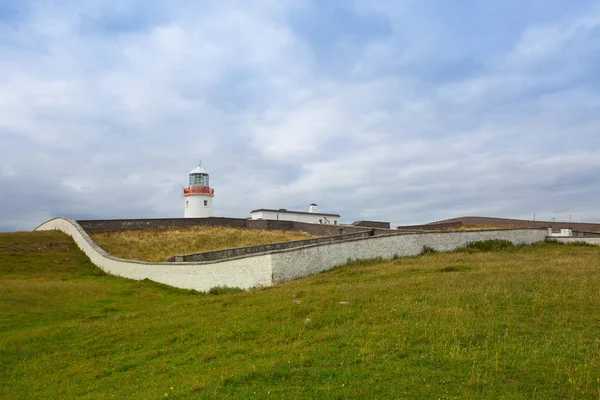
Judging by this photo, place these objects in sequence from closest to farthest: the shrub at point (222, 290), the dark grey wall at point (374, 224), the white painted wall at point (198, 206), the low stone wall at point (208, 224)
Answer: the shrub at point (222, 290) < the low stone wall at point (208, 224) < the dark grey wall at point (374, 224) < the white painted wall at point (198, 206)

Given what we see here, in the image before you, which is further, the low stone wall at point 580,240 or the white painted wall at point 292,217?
the white painted wall at point 292,217

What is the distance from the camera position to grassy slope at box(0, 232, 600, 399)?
702 centimetres

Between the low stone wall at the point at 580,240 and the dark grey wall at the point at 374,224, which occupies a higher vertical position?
the dark grey wall at the point at 374,224

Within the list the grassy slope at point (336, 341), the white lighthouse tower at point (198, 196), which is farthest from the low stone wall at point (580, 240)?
the white lighthouse tower at point (198, 196)

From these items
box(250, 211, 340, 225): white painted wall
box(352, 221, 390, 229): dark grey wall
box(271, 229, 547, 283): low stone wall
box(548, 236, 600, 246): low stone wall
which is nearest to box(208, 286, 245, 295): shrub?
box(271, 229, 547, 283): low stone wall

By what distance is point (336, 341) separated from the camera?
30.4 ft

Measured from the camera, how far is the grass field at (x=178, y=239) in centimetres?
3703

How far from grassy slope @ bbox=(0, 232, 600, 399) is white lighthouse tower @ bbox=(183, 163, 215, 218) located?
3692 cm

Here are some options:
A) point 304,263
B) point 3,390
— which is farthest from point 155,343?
point 304,263

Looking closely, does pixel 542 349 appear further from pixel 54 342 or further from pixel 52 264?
pixel 52 264

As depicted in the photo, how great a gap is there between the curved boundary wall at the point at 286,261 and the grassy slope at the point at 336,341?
7.48 ft

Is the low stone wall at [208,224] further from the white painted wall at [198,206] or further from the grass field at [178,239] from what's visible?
the white painted wall at [198,206]

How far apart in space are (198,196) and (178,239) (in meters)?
13.8

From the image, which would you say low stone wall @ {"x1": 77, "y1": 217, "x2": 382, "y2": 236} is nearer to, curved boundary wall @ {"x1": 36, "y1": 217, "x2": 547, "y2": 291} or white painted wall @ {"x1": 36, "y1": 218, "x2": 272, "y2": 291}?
curved boundary wall @ {"x1": 36, "y1": 217, "x2": 547, "y2": 291}
